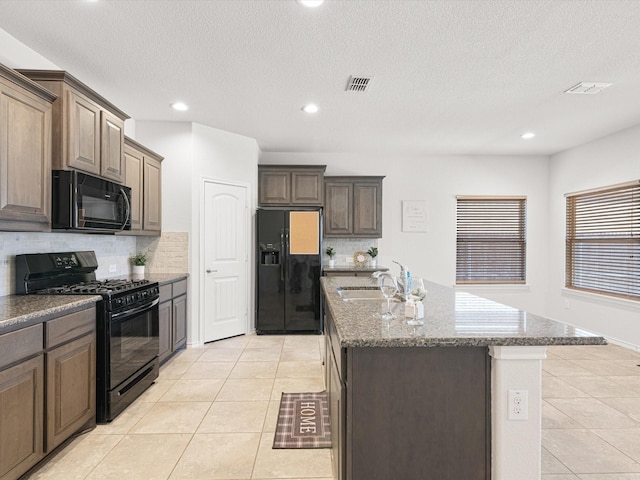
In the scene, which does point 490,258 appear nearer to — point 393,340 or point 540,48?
point 540,48

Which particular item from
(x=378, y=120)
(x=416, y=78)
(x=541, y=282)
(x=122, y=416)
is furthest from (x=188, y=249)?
(x=541, y=282)

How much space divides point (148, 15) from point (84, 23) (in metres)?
0.46

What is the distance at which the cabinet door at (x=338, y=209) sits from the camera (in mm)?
5324

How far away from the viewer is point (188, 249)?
4.23 m

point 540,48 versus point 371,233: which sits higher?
point 540,48

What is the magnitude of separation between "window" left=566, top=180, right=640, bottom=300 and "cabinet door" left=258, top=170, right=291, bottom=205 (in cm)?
413

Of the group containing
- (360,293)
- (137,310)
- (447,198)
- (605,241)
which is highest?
(447,198)

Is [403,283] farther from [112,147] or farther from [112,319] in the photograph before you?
[112,147]

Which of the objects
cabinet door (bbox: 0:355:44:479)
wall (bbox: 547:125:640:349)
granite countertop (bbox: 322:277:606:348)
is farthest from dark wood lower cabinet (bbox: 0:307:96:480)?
wall (bbox: 547:125:640:349)

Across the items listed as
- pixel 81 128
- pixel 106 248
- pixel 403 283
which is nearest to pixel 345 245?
pixel 403 283

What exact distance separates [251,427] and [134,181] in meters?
2.58

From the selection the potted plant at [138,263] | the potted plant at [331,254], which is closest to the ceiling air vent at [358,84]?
the potted plant at [331,254]

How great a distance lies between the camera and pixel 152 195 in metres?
3.97

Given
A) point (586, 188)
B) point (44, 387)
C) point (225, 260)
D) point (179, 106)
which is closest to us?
point (44, 387)
